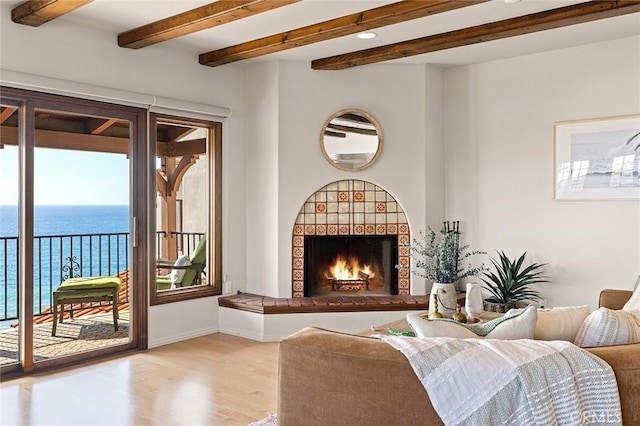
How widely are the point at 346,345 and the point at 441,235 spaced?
12.3ft

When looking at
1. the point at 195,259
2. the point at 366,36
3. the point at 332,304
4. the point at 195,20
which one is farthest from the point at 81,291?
the point at 366,36

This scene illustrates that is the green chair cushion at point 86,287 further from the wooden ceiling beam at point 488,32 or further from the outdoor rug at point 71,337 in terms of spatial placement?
the wooden ceiling beam at point 488,32

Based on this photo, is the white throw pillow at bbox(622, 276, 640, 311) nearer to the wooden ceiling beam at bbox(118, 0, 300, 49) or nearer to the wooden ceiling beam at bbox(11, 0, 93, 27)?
the wooden ceiling beam at bbox(118, 0, 300, 49)

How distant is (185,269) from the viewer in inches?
205

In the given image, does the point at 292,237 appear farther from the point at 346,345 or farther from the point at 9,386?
the point at 346,345

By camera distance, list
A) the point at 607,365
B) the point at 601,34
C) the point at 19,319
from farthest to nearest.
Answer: the point at 601,34
the point at 19,319
the point at 607,365

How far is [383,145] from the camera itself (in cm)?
530

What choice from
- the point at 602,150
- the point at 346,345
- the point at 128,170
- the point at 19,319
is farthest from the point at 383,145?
the point at 346,345

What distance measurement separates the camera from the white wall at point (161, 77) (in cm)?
396

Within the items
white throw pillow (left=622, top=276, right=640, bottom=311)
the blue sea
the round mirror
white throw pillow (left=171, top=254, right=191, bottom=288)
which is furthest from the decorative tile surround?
white throw pillow (left=622, top=276, right=640, bottom=311)

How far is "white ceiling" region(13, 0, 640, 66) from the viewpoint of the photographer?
12.4 ft

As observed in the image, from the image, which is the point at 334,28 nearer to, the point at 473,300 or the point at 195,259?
the point at 473,300

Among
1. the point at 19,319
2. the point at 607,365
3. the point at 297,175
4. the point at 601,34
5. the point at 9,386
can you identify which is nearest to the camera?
the point at 607,365

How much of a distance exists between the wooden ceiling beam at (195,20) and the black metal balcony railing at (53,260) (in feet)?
5.05
